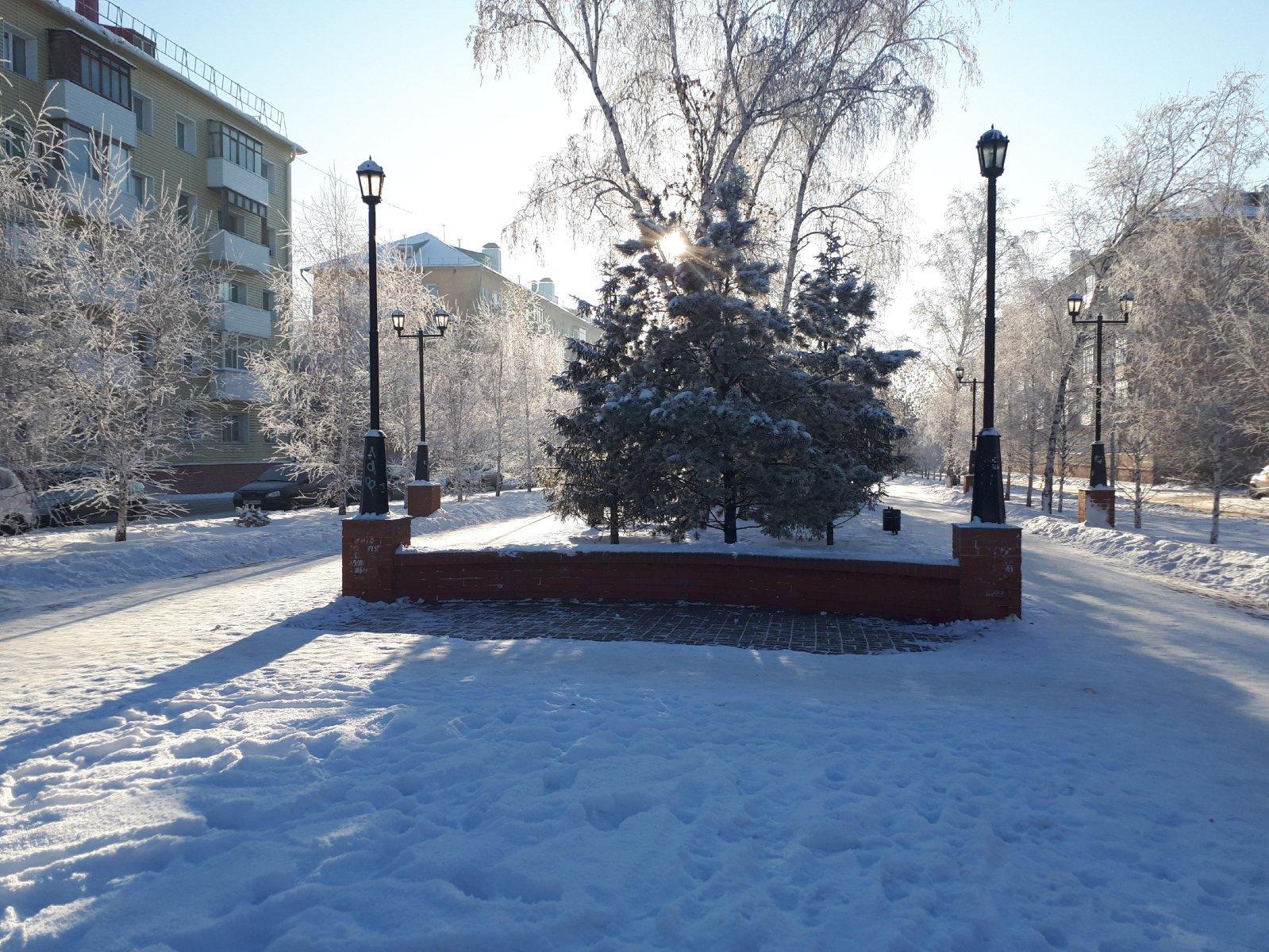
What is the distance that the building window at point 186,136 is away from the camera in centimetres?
3144

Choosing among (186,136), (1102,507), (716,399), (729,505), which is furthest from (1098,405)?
(186,136)

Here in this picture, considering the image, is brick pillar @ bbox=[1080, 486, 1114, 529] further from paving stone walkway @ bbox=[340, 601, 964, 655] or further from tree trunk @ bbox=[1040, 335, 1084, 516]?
paving stone walkway @ bbox=[340, 601, 964, 655]

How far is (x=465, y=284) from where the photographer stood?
182ft

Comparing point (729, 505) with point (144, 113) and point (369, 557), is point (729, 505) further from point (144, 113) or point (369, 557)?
point (144, 113)

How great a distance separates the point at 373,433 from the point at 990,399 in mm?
7331

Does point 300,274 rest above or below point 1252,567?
above

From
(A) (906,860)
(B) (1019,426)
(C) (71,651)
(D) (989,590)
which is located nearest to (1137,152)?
(B) (1019,426)

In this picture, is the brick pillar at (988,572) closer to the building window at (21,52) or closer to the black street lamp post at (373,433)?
the black street lamp post at (373,433)

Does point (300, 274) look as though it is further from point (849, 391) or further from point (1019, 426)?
point (1019, 426)

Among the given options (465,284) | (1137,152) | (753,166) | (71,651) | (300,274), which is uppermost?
(465,284)

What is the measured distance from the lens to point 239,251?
31.7 meters

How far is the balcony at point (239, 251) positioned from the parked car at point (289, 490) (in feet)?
35.2

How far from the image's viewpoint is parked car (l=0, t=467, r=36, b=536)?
1453 centimetres

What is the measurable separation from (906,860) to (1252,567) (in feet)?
36.9
